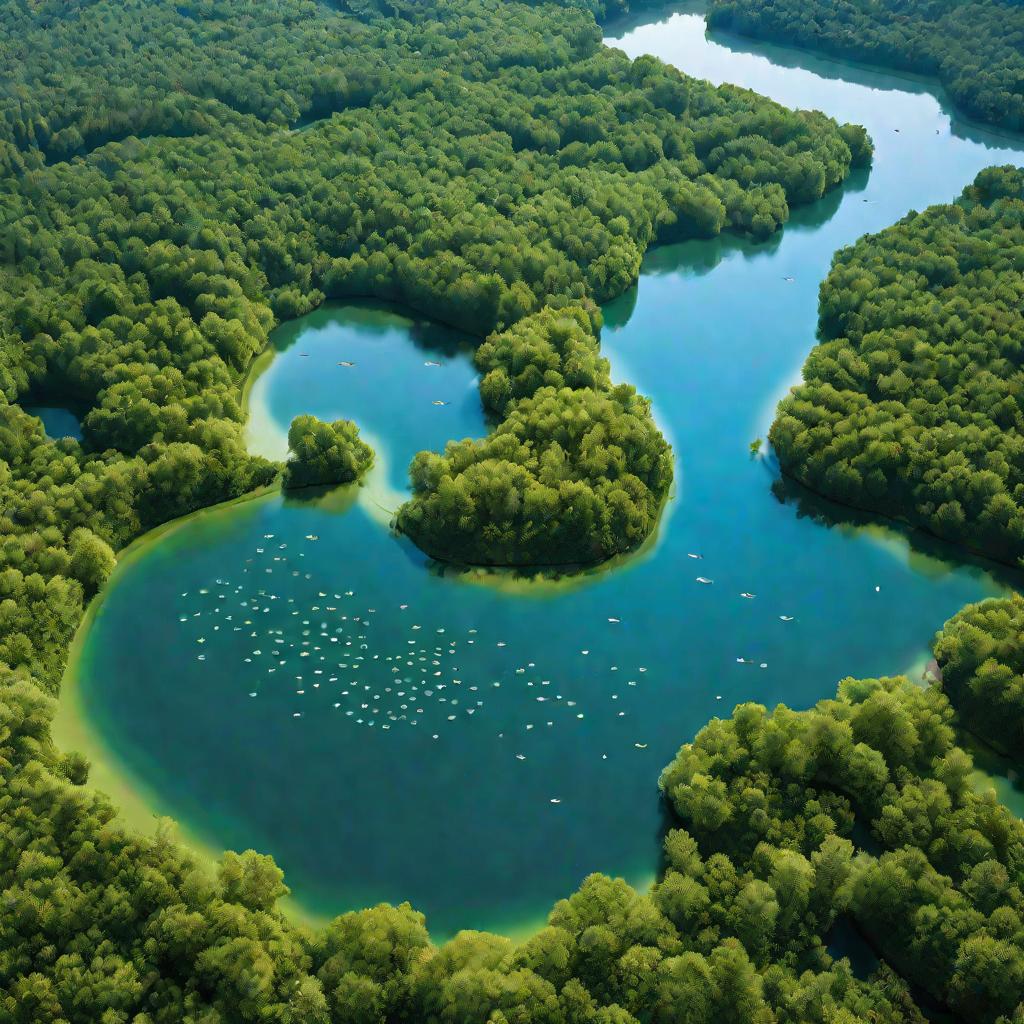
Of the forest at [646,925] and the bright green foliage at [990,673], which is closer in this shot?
the forest at [646,925]

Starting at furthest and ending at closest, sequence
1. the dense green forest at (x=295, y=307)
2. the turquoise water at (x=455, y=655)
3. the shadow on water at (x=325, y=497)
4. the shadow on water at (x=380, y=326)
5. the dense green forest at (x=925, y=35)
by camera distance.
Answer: the dense green forest at (x=925, y=35) → the shadow on water at (x=380, y=326) → the shadow on water at (x=325, y=497) → the turquoise water at (x=455, y=655) → the dense green forest at (x=295, y=307)

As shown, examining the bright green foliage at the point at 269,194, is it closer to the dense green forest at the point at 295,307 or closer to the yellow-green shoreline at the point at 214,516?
the dense green forest at the point at 295,307

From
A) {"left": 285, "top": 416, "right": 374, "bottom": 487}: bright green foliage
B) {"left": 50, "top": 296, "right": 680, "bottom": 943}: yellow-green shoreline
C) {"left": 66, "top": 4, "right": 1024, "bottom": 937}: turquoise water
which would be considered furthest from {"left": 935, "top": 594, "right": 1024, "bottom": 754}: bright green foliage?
{"left": 285, "top": 416, "right": 374, "bottom": 487}: bright green foliage

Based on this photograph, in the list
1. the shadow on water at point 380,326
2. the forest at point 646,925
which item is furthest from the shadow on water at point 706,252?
the forest at point 646,925

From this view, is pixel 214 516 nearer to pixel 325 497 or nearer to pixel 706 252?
pixel 325 497

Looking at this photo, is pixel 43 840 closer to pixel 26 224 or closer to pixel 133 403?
pixel 133 403

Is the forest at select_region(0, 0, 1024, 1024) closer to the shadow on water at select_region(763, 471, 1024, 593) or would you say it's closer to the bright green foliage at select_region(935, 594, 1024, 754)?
the bright green foliage at select_region(935, 594, 1024, 754)

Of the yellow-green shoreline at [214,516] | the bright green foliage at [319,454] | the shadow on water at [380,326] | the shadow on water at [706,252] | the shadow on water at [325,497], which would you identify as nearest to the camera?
the yellow-green shoreline at [214,516]
